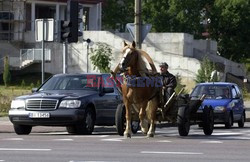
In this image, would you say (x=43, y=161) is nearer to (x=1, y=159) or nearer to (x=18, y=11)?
(x=1, y=159)

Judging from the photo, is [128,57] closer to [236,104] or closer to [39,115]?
[39,115]

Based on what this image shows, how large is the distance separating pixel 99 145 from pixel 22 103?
4.72 meters

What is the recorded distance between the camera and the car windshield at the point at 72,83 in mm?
23766

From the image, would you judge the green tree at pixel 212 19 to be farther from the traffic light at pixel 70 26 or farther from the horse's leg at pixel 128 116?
the horse's leg at pixel 128 116

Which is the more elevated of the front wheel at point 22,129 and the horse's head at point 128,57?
the horse's head at point 128,57

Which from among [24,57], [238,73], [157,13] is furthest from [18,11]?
[238,73]

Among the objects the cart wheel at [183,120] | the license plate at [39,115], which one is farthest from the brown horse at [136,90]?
the license plate at [39,115]

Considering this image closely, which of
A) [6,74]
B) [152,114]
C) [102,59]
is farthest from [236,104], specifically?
[6,74]

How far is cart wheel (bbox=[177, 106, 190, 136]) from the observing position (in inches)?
848

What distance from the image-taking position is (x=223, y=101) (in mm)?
28938

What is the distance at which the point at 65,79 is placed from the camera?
24031 millimetres

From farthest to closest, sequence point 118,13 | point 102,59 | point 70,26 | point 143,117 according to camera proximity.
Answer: point 118,13 → point 102,59 → point 70,26 → point 143,117

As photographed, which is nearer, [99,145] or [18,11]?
[99,145]

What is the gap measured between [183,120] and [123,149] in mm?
4457
